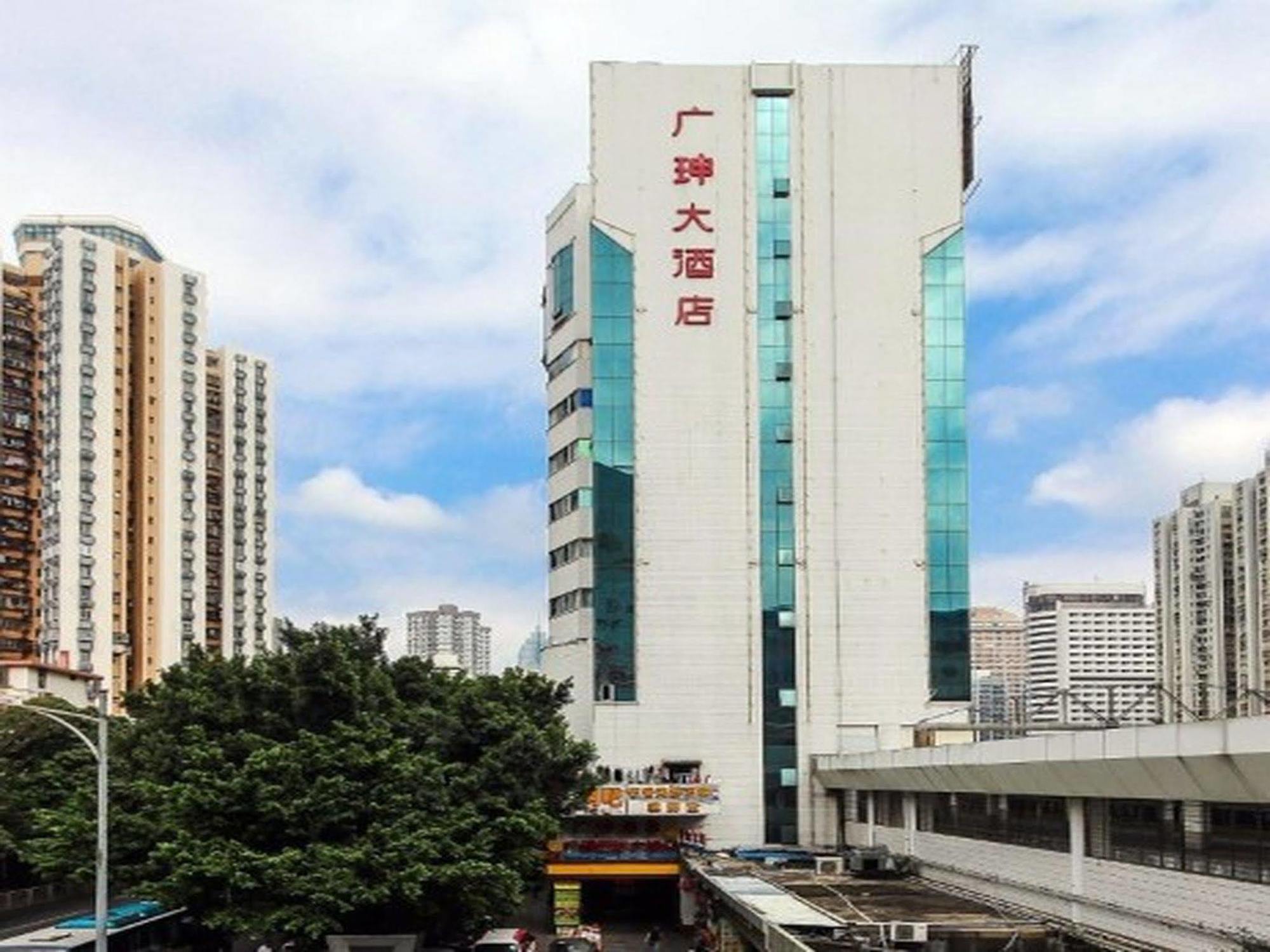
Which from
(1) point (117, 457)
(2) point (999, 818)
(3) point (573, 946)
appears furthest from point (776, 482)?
(1) point (117, 457)

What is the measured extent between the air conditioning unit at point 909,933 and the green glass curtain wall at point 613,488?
32793mm

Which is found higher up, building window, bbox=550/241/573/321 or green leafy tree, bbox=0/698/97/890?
building window, bbox=550/241/573/321

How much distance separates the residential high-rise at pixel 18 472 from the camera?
109 metres

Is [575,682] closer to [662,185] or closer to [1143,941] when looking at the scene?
[662,185]

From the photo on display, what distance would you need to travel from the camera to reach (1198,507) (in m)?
134

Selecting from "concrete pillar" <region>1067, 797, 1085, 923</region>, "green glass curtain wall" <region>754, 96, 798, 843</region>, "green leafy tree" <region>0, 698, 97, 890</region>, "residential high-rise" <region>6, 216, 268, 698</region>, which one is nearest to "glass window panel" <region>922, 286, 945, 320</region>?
"green glass curtain wall" <region>754, 96, 798, 843</region>

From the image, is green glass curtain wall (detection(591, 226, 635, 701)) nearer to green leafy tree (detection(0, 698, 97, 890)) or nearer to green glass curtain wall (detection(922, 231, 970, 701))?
green glass curtain wall (detection(922, 231, 970, 701))

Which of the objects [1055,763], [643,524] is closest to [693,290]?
[643,524]

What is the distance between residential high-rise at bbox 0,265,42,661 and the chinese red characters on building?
6595 centimetres

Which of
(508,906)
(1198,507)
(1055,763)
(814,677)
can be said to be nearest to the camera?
(1055,763)

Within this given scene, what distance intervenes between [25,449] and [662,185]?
6720 centimetres

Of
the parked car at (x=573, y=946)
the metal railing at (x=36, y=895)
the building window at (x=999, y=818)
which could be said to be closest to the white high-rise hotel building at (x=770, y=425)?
the parked car at (x=573, y=946)

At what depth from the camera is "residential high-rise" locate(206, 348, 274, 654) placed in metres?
127

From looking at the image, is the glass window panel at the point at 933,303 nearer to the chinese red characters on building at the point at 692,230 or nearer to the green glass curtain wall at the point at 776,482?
the green glass curtain wall at the point at 776,482
